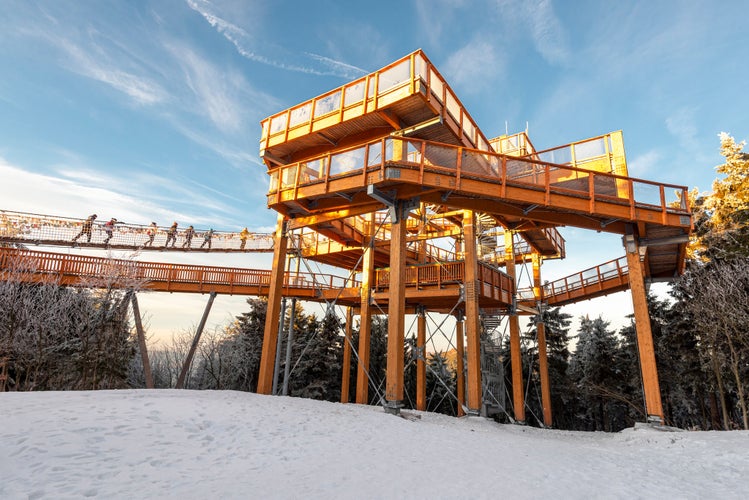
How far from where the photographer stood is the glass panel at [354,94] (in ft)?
51.3

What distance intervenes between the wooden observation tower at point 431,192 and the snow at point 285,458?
4.26m

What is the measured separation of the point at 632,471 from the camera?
769cm

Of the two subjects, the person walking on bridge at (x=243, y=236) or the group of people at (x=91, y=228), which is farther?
the person walking on bridge at (x=243, y=236)

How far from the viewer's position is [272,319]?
15.8 m

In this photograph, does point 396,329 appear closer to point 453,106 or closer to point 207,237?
point 453,106

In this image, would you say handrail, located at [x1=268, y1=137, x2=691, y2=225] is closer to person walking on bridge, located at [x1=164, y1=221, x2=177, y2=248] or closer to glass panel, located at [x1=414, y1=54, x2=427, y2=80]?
glass panel, located at [x1=414, y1=54, x2=427, y2=80]

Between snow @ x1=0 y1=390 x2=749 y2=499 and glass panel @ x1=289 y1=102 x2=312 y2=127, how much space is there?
11.7 meters

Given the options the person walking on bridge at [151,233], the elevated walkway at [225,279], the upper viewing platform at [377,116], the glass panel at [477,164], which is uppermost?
the upper viewing platform at [377,116]

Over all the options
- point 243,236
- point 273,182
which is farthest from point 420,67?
point 243,236

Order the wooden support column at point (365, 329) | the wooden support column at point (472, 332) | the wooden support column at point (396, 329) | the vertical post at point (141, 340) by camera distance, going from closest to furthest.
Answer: the wooden support column at point (396, 329) → the wooden support column at point (365, 329) → the wooden support column at point (472, 332) → the vertical post at point (141, 340)

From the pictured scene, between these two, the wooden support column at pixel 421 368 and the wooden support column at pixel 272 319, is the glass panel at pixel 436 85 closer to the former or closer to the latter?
the wooden support column at pixel 272 319

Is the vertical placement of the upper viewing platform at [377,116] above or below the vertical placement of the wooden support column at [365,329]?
above

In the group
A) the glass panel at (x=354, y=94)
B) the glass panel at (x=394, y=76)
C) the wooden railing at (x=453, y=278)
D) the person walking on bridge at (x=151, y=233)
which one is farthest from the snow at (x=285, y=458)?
the person walking on bridge at (x=151, y=233)

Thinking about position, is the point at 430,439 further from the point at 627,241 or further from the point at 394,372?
the point at 627,241
